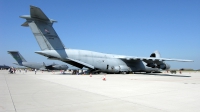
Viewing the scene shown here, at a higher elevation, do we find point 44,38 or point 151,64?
point 44,38

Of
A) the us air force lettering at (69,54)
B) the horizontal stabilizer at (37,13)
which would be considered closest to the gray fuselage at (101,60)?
the us air force lettering at (69,54)

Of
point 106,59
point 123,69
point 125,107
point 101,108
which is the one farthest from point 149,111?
point 123,69

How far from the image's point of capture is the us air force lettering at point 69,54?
845 inches

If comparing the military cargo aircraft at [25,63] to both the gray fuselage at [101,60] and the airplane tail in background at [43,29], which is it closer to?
the gray fuselage at [101,60]

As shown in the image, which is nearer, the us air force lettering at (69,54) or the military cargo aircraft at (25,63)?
the us air force lettering at (69,54)

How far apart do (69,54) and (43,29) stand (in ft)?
16.5

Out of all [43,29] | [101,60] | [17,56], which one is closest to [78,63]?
[101,60]

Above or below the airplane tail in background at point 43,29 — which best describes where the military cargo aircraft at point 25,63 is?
below

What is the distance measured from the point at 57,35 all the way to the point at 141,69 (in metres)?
18.3

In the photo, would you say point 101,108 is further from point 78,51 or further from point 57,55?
point 78,51

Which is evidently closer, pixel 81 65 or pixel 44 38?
pixel 44 38

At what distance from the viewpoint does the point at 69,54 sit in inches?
969

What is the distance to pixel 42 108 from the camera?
5.11 meters

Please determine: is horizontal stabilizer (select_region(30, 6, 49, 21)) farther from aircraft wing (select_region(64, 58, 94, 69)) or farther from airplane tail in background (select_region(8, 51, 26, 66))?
airplane tail in background (select_region(8, 51, 26, 66))
